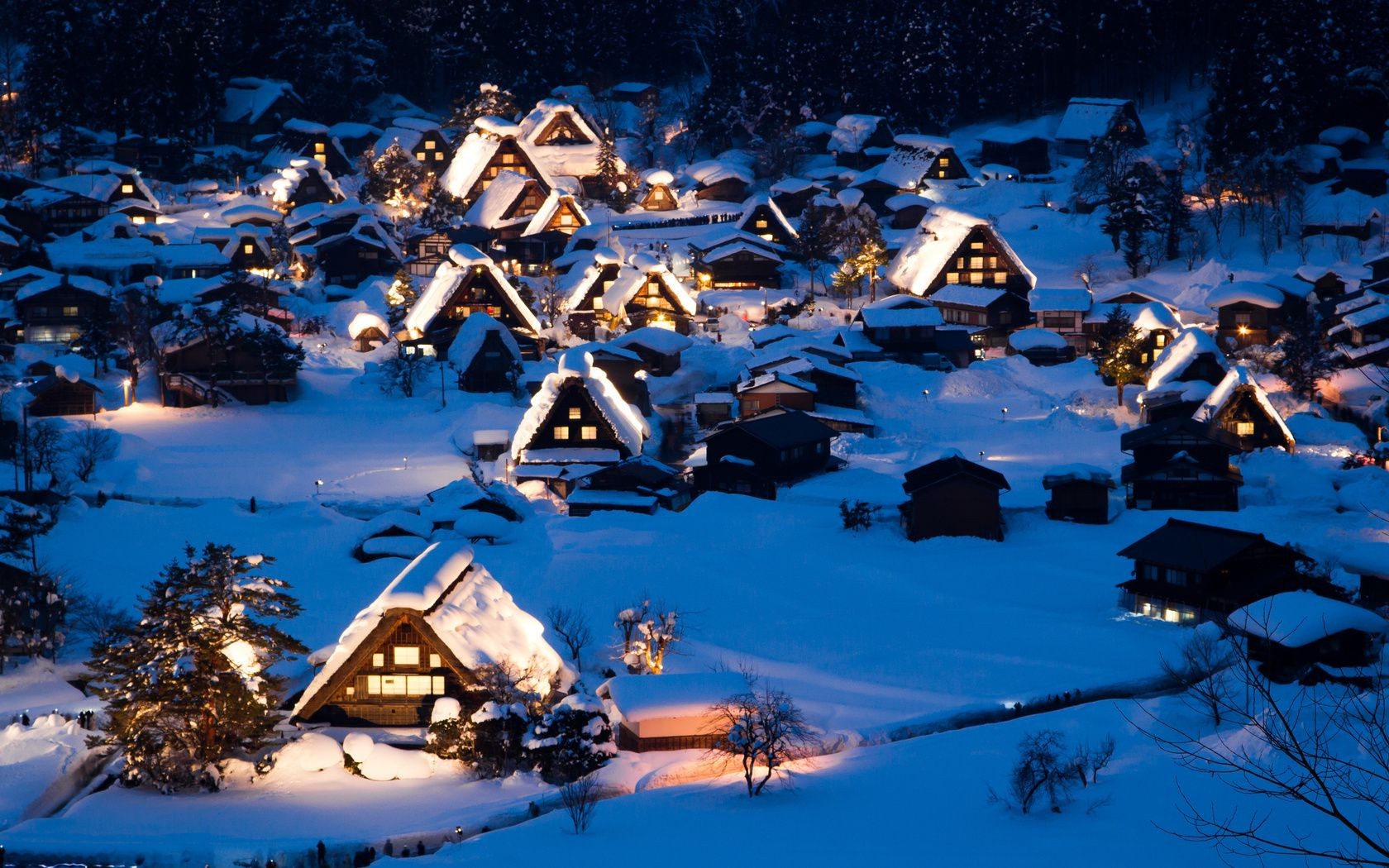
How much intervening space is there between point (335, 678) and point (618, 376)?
2198 cm

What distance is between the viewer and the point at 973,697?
2294cm

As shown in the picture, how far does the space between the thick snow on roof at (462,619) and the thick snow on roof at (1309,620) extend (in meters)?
10.2

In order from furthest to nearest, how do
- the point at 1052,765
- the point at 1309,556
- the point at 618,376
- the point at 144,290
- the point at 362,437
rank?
the point at 144,290, the point at 618,376, the point at 362,437, the point at 1309,556, the point at 1052,765

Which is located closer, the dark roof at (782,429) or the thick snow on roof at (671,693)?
the thick snow on roof at (671,693)

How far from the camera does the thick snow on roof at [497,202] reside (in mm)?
55594

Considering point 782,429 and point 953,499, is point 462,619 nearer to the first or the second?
point 953,499

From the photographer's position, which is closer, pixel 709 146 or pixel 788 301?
pixel 788 301

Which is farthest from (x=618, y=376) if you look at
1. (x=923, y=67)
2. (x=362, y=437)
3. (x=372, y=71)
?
(x=372, y=71)

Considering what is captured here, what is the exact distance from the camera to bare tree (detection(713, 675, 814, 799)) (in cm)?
1927

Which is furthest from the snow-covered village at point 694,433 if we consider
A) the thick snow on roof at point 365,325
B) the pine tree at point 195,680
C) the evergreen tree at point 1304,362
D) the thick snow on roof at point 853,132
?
the thick snow on roof at point 853,132

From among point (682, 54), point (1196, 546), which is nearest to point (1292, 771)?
point (1196, 546)

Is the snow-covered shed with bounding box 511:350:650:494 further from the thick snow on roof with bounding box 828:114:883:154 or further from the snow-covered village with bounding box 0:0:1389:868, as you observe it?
the thick snow on roof with bounding box 828:114:883:154

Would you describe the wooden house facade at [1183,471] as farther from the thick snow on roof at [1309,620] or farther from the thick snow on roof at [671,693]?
the thick snow on roof at [671,693]

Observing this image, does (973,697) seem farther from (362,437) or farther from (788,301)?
(788,301)
